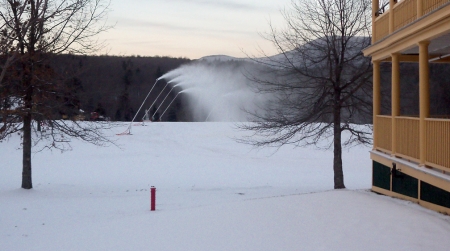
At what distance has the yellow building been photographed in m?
9.37

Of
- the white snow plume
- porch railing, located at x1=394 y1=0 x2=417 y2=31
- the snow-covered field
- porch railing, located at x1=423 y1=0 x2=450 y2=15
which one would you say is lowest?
the snow-covered field

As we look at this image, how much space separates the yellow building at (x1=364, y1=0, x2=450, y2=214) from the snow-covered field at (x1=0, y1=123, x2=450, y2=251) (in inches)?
21.5

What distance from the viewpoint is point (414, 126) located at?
1110cm

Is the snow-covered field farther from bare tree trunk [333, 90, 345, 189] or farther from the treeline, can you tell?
the treeline

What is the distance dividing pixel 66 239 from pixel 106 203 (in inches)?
253

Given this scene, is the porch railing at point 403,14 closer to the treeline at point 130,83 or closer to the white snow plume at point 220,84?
the treeline at point 130,83

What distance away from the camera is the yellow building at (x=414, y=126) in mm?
9367

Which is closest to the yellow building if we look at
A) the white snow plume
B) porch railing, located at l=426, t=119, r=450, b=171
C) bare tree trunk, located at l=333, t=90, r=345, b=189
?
porch railing, located at l=426, t=119, r=450, b=171

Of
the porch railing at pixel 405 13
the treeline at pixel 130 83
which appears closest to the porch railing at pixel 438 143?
the porch railing at pixel 405 13

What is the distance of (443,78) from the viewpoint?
30344mm

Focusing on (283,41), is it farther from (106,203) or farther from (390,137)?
(106,203)

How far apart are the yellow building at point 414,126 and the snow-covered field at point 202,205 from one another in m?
0.54

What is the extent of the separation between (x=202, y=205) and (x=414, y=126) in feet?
23.1

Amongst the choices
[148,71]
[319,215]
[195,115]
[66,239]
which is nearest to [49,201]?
[66,239]
